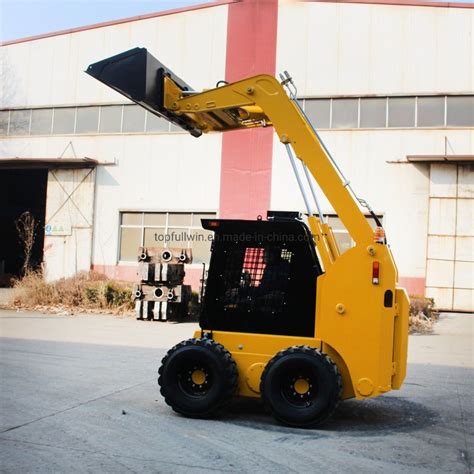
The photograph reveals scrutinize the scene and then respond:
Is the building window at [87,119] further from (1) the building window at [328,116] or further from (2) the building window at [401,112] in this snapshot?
(2) the building window at [401,112]

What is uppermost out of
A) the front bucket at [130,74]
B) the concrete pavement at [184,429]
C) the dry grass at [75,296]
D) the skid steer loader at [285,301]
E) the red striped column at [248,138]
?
the red striped column at [248,138]

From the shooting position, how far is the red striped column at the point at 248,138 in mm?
20172

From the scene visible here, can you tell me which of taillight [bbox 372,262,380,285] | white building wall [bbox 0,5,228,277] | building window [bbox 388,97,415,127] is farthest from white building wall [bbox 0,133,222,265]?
taillight [bbox 372,262,380,285]

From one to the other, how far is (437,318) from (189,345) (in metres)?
12.9

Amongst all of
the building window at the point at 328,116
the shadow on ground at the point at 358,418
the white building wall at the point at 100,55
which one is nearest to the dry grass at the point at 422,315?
the building window at the point at 328,116

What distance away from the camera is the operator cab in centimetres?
605

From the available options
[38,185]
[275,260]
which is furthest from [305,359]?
[38,185]

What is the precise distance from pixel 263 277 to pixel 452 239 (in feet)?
44.9

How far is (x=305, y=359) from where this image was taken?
222 inches

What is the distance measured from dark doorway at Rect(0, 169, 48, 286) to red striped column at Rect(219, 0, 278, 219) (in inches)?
520

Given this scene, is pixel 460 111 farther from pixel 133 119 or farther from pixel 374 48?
pixel 133 119

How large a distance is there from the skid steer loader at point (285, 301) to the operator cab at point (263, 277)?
0.01m

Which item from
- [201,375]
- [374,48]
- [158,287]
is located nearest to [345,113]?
[374,48]

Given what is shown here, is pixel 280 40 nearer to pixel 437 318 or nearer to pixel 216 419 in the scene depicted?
pixel 437 318
